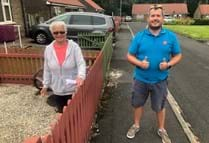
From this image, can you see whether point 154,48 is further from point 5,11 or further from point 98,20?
point 5,11

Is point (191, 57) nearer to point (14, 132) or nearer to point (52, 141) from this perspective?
point (14, 132)

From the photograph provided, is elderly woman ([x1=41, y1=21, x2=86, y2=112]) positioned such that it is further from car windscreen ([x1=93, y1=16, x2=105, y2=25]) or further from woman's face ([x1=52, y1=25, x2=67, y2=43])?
car windscreen ([x1=93, y1=16, x2=105, y2=25])

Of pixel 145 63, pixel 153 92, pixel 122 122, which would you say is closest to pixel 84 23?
pixel 122 122

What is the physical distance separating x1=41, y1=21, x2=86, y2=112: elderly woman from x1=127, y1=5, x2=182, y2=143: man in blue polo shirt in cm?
79

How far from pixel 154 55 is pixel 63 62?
1.20 meters

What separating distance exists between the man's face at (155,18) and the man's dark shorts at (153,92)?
830 millimetres

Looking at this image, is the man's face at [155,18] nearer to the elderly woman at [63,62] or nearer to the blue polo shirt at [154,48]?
the blue polo shirt at [154,48]

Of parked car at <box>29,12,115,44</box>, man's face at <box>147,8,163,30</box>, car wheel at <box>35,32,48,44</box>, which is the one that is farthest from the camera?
car wheel at <box>35,32,48,44</box>

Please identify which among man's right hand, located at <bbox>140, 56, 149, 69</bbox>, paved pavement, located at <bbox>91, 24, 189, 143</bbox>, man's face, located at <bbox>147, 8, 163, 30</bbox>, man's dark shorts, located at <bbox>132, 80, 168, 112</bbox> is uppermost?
man's face, located at <bbox>147, 8, 163, 30</bbox>

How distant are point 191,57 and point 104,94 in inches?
304

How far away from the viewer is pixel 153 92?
182 inches

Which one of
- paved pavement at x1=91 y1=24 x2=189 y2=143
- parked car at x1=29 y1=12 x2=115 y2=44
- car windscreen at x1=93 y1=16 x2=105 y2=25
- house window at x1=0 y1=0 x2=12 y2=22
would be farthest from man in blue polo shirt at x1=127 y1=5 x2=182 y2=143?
house window at x1=0 y1=0 x2=12 y2=22

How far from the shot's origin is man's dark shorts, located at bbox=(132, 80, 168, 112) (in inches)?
179

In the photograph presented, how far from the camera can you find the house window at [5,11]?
53.6 ft
